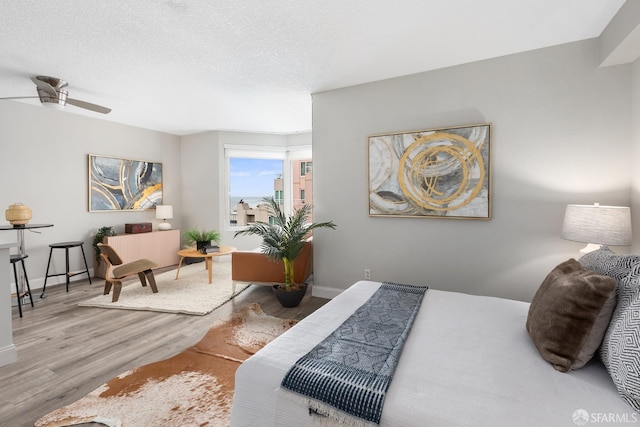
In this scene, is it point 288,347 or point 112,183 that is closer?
point 288,347

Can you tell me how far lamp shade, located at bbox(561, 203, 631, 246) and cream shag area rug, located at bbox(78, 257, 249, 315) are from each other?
356 cm

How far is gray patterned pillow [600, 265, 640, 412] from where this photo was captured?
0.99 m

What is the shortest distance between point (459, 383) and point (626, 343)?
2.00 ft

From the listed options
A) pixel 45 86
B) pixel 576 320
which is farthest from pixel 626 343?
pixel 45 86

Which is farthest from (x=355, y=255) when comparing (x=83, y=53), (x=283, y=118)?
(x=83, y=53)

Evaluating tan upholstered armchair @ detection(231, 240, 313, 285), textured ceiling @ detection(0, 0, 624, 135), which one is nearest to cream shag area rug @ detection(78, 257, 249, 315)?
tan upholstered armchair @ detection(231, 240, 313, 285)

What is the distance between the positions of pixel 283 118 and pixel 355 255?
2.81 m

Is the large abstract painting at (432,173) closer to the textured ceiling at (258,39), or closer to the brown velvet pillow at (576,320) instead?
the textured ceiling at (258,39)

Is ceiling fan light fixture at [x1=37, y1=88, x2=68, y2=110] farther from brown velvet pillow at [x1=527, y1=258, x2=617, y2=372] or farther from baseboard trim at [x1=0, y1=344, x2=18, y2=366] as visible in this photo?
brown velvet pillow at [x1=527, y1=258, x2=617, y2=372]

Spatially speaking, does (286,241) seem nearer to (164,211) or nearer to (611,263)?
(611,263)

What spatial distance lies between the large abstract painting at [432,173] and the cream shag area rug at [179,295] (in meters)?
2.27

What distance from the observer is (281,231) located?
3.51 meters

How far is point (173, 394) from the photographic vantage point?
1917 millimetres

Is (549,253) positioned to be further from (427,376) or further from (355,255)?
(427,376)
